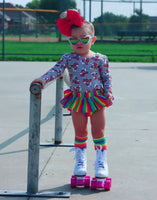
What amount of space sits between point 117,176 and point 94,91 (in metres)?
0.82

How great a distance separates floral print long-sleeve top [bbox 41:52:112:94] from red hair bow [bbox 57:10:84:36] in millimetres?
203

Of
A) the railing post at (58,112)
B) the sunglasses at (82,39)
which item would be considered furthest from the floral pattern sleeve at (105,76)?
the railing post at (58,112)

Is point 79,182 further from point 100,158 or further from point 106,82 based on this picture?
point 106,82

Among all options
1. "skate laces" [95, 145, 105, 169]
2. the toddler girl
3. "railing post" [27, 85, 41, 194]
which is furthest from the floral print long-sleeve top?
"skate laces" [95, 145, 105, 169]

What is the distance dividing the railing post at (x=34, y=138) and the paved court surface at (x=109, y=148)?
219 mm

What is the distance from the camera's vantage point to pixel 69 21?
366 cm

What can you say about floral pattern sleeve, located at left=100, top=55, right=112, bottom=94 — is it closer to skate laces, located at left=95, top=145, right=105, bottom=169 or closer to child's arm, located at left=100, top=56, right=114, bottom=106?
child's arm, located at left=100, top=56, right=114, bottom=106

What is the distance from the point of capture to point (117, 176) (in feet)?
13.4

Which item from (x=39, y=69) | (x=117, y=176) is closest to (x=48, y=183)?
(x=117, y=176)

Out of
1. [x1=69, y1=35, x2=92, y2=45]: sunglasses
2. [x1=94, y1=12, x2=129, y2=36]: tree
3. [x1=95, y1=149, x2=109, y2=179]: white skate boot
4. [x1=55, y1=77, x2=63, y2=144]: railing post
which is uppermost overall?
[x1=94, y1=12, x2=129, y2=36]: tree

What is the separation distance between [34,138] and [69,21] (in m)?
0.92

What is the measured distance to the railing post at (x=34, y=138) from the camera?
3.37 metres

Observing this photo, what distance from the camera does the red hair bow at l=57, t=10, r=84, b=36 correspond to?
11.8 feet

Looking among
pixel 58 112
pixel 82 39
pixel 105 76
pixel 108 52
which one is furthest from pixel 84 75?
pixel 108 52
